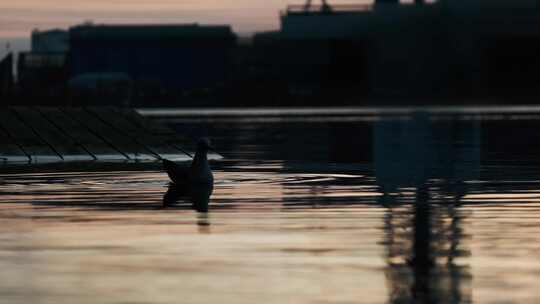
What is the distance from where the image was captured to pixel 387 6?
401ft

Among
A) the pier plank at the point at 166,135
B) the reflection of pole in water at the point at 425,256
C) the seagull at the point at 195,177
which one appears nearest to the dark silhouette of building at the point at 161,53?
the pier plank at the point at 166,135

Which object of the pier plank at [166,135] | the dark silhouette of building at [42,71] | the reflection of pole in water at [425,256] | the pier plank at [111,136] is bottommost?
the dark silhouette of building at [42,71]

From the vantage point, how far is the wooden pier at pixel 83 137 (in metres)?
33.9

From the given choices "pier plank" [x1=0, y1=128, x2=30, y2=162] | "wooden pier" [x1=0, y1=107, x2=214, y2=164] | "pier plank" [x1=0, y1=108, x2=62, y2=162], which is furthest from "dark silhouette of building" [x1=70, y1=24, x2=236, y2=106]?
"pier plank" [x1=0, y1=128, x2=30, y2=162]

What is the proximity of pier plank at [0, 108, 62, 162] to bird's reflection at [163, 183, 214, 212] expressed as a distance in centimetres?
957

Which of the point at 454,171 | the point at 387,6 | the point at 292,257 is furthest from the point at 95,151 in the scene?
the point at 387,6

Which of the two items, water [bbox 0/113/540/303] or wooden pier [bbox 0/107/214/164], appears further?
wooden pier [bbox 0/107/214/164]

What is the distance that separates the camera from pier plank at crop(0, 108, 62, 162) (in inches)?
1324

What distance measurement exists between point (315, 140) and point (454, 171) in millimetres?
16971

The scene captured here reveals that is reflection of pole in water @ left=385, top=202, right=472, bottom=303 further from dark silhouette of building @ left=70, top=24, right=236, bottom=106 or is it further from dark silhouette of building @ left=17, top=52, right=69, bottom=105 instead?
dark silhouette of building @ left=70, top=24, right=236, bottom=106

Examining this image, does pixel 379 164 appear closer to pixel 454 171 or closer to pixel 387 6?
pixel 454 171

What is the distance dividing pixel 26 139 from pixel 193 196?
597 inches

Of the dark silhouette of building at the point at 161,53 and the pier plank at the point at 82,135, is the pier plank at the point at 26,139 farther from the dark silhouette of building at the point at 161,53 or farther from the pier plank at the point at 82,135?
the dark silhouette of building at the point at 161,53

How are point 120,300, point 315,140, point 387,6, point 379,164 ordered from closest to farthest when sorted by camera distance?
point 120,300
point 379,164
point 315,140
point 387,6
